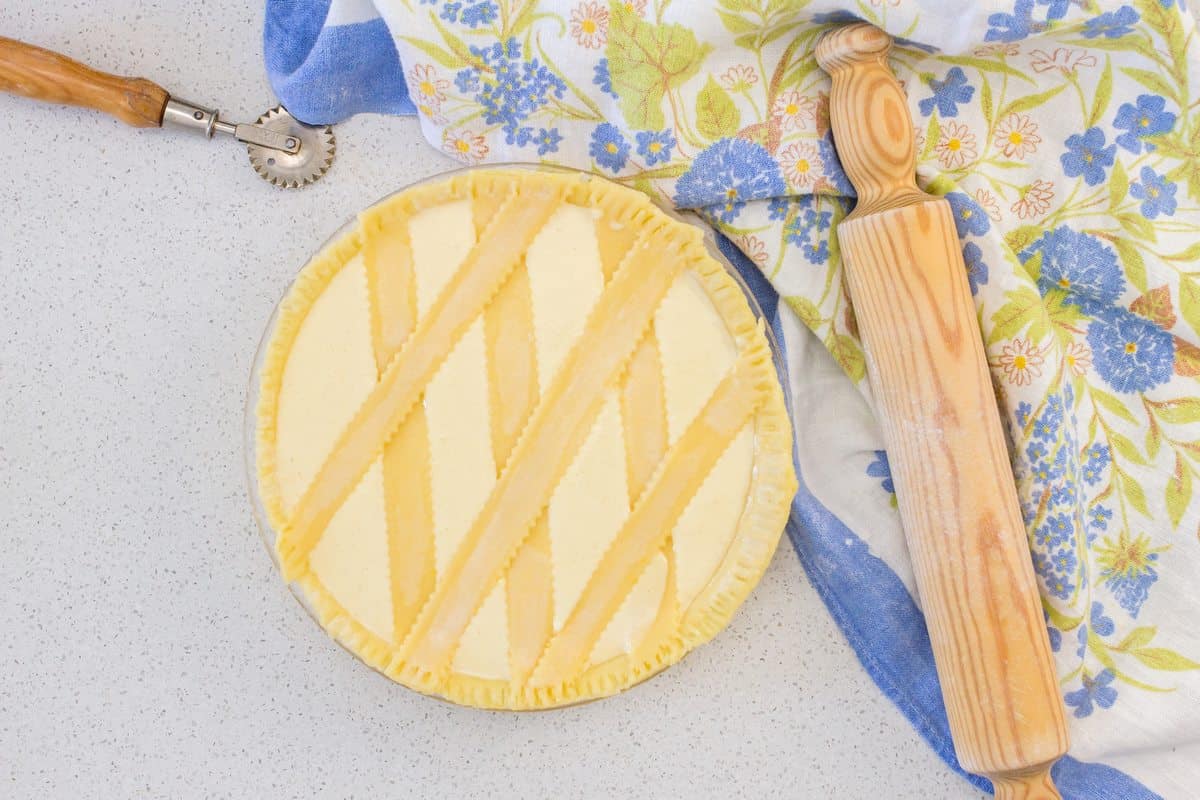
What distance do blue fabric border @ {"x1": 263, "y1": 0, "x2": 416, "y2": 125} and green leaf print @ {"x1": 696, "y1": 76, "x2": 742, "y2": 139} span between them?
25cm

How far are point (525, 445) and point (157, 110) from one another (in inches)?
16.5

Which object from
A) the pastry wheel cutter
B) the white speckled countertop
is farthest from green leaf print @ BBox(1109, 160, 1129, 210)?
the pastry wheel cutter

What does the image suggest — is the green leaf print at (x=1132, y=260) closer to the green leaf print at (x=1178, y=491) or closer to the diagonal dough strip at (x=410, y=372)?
the green leaf print at (x=1178, y=491)

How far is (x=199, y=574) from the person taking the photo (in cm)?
80

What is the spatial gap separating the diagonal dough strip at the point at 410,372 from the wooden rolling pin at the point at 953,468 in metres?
0.24

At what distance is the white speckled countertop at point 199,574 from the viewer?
0.78 metres

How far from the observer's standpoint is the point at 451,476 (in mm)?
695

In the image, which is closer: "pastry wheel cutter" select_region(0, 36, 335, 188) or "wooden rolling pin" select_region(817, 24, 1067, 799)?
"wooden rolling pin" select_region(817, 24, 1067, 799)

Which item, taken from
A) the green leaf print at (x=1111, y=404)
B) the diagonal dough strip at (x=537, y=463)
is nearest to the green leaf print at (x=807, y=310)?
the diagonal dough strip at (x=537, y=463)

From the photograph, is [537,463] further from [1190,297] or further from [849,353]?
[1190,297]

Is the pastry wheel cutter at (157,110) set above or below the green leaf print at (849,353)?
above

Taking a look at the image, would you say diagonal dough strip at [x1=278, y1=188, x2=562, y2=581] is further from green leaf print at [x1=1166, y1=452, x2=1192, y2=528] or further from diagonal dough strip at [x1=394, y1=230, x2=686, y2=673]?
green leaf print at [x1=1166, y1=452, x2=1192, y2=528]

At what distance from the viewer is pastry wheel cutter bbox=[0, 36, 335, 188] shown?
766mm

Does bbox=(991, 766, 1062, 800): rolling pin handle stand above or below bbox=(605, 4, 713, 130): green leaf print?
below
